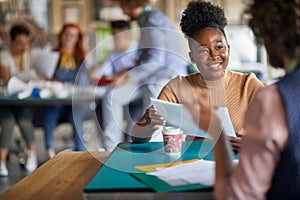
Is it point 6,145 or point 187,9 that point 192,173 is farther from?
point 6,145

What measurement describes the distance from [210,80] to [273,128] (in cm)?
98

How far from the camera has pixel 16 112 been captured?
445cm

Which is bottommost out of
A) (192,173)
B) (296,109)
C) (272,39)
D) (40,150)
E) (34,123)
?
(40,150)

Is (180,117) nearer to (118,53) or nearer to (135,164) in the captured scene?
(135,164)

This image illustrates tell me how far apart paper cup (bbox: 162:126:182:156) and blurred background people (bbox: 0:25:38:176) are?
2816 millimetres

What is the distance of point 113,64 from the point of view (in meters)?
4.09

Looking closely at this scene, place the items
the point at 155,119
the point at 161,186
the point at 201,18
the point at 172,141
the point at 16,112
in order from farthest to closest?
the point at 16,112
the point at 201,18
the point at 155,119
the point at 172,141
the point at 161,186

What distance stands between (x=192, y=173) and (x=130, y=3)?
2002 mm

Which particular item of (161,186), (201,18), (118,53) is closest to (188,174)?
(161,186)

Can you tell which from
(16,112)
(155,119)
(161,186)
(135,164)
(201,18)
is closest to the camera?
(161,186)

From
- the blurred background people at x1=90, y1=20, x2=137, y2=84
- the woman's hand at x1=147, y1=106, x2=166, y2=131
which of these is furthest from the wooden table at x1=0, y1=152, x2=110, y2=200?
the blurred background people at x1=90, y1=20, x2=137, y2=84

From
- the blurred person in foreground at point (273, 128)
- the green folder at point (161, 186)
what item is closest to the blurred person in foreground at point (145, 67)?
the green folder at point (161, 186)

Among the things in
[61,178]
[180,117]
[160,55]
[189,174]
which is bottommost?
[61,178]

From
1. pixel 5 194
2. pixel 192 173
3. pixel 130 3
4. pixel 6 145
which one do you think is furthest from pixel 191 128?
pixel 6 145
